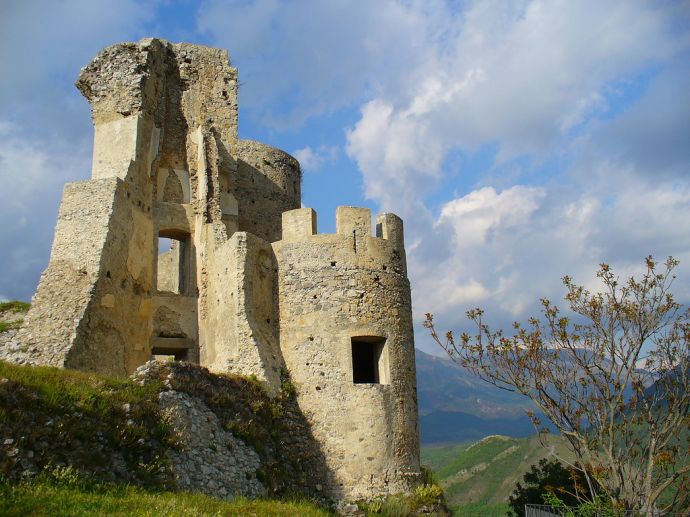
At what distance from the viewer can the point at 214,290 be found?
2031 centimetres

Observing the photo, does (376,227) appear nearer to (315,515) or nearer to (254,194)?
(254,194)

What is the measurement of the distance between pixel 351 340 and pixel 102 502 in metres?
9.61

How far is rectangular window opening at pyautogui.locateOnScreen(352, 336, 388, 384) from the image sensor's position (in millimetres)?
19047

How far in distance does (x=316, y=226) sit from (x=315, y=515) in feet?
28.4

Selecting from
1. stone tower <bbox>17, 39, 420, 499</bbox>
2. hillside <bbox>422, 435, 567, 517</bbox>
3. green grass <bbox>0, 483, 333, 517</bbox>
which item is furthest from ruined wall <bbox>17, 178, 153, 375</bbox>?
hillside <bbox>422, 435, 567, 517</bbox>

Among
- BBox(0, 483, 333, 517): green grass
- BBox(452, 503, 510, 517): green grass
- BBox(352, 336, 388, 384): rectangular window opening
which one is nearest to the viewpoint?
BBox(0, 483, 333, 517): green grass

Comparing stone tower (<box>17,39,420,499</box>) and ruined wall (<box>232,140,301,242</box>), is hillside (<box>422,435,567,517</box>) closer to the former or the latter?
ruined wall (<box>232,140,301,242</box>)

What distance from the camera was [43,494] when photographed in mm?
10070

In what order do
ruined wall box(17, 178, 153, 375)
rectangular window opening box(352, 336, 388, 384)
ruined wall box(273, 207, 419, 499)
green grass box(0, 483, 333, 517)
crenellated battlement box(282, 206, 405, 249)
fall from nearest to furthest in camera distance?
green grass box(0, 483, 333, 517) → ruined wall box(17, 178, 153, 375) → ruined wall box(273, 207, 419, 499) → rectangular window opening box(352, 336, 388, 384) → crenellated battlement box(282, 206, 405, 249)

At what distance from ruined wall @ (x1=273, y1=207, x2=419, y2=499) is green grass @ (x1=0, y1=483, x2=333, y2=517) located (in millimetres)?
5599

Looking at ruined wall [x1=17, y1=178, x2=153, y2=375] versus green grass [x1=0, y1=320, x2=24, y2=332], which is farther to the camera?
green grass [x1=0, y1=320, x2=24, y2=332]

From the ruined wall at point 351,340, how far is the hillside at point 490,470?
53185mm

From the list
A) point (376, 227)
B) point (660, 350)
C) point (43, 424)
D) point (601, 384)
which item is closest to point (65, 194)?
point (376, 227)

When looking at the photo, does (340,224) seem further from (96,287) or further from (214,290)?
(96,287)
